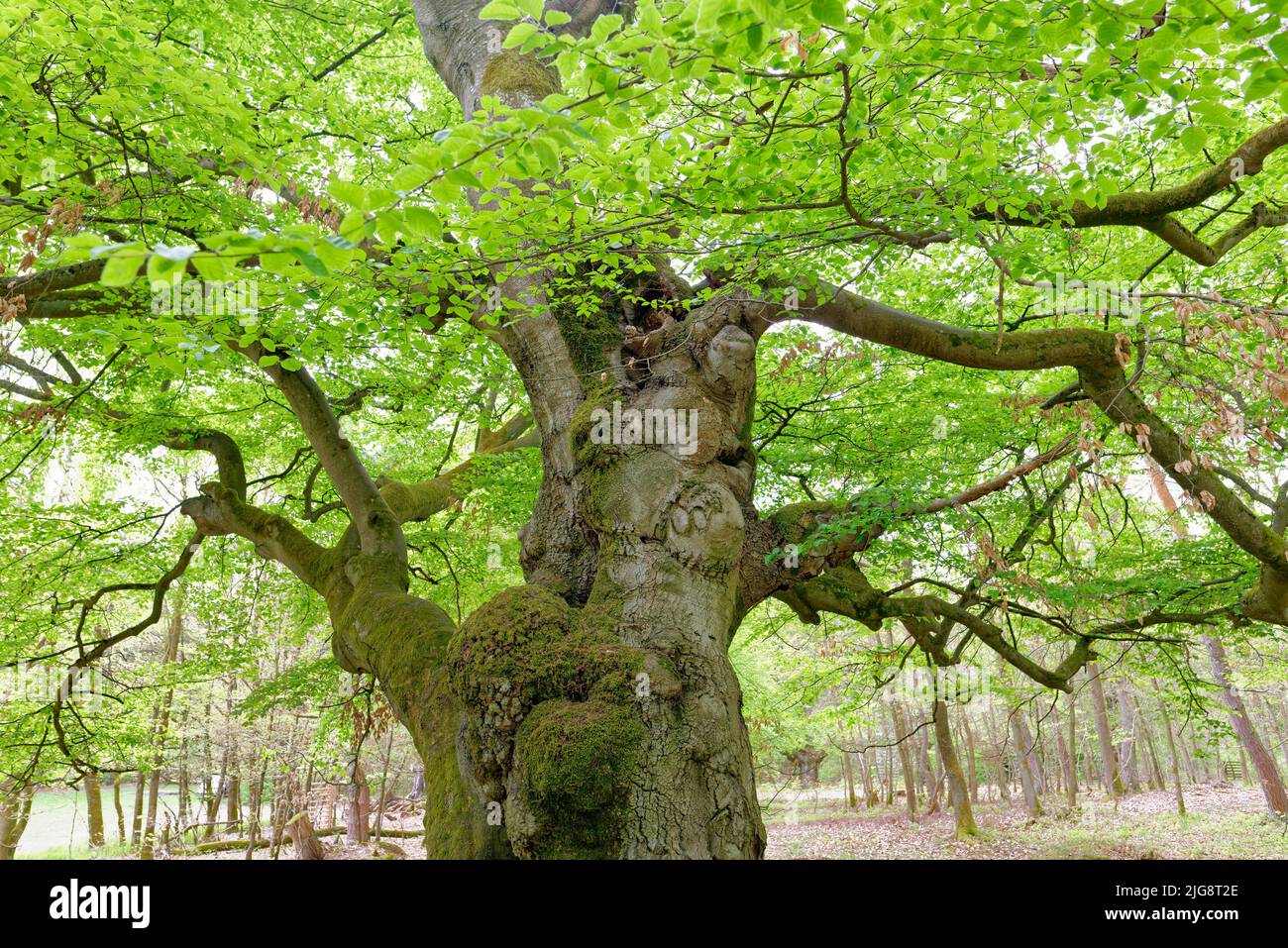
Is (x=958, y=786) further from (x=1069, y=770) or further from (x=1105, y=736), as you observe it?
(x=1069, y=770)

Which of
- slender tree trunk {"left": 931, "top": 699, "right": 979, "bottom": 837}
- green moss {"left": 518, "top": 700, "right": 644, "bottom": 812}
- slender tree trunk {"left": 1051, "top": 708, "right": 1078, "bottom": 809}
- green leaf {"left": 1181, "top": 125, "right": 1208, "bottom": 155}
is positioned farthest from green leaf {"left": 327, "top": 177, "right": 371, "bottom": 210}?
slender tree trunk {"left": 1051, "top": 708, "right": 1078, "bottom": 809}

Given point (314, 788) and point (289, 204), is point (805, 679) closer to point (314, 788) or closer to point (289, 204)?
point (289, 204)

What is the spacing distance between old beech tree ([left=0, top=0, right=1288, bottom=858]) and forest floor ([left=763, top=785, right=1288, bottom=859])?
27.6 feet

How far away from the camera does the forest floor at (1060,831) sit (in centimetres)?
1345

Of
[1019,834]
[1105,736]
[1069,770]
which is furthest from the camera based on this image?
[1069,770]

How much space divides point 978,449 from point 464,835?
5871mm

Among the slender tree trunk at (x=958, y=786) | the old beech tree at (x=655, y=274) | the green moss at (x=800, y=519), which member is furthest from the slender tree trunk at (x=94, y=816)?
the green moss at (x=800, y=519)

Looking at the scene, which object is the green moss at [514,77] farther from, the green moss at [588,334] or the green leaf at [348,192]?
the green leaf at [348,192]

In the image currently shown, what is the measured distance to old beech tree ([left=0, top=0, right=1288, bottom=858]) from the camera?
212cm

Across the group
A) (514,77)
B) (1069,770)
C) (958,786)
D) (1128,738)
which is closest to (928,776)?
(1069,770)

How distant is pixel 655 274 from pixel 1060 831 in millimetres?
17807

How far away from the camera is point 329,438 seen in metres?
5.53

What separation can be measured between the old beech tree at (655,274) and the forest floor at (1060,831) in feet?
27.6

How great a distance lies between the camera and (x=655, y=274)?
4.91 m
